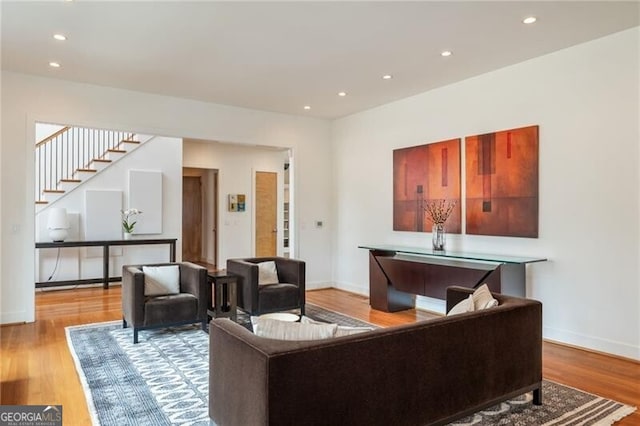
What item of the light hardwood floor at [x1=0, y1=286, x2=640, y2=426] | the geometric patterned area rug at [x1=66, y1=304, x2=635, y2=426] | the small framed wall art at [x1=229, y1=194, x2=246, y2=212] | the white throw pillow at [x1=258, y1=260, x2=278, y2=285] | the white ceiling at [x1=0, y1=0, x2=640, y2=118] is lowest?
the light hardwood floor at [x1=0, y1=286, x2=640, y2=426]

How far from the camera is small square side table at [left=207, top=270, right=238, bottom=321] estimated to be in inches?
184

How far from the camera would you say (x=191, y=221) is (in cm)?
1045

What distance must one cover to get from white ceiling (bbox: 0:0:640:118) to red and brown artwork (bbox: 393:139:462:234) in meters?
0.84

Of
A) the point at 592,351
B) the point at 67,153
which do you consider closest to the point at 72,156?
the point at 67,153

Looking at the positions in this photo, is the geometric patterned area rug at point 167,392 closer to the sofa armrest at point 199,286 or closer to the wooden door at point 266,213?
the sofa armrest at point 199,286

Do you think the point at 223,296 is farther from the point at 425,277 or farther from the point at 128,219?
the point at 128,219

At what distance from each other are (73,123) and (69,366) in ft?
9.74

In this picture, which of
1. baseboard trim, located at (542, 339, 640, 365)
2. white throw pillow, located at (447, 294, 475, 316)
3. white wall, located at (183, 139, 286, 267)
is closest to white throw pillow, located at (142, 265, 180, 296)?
white throw pillow, located at (447, 294, 475, 316)

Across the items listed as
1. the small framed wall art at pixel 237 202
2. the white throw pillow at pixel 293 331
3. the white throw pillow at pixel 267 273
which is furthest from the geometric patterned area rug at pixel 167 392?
the small framed wall art at pixel 237 202

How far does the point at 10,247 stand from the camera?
4801 millimetres

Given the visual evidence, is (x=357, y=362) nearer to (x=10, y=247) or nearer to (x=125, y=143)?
(x=10, y=247)

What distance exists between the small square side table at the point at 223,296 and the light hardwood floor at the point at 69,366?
139 centimetres

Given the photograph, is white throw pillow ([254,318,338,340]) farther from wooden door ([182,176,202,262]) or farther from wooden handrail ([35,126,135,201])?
wooden door ([182,176,202,262])

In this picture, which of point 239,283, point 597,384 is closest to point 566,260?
point 597,384
